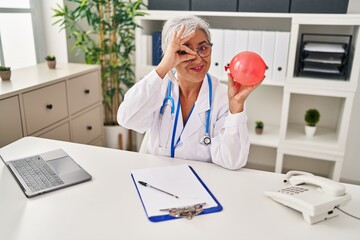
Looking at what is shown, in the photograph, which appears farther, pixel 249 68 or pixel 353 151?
pixel 353 151

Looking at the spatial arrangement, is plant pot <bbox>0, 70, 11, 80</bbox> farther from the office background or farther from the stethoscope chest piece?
the stethoscope chest piece

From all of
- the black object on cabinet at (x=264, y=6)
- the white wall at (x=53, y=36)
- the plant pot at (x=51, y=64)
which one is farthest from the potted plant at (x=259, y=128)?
the white wall at (x=53, y=36)

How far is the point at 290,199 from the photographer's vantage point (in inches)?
40.1

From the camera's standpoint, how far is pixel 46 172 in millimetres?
1245

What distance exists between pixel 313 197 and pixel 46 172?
960mm

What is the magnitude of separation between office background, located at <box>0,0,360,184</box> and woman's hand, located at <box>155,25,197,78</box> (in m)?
1.66

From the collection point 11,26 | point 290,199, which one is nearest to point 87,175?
point 290,199

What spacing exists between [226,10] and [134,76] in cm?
104

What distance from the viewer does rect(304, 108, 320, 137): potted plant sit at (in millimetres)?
2482

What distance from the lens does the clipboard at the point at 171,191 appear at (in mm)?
1026

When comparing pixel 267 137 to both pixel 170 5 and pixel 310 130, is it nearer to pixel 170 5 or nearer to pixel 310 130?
pixel 310 130

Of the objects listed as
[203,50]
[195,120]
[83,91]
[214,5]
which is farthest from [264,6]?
[83,91]

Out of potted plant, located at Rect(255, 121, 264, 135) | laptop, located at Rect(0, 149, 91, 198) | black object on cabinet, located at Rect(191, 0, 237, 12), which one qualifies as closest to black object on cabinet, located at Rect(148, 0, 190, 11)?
black object on cabinet, located at Rect(191, 0, 237, 12)

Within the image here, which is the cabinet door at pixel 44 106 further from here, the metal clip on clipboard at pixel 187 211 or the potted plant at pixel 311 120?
the potted plant at pixel 311 120
